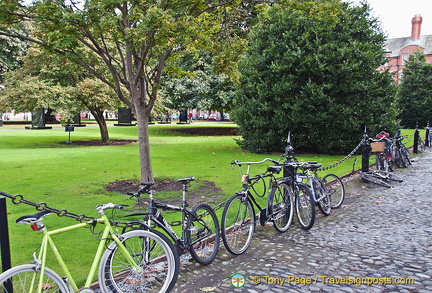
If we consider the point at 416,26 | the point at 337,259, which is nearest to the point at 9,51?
the point at 337,259

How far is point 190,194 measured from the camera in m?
8.38

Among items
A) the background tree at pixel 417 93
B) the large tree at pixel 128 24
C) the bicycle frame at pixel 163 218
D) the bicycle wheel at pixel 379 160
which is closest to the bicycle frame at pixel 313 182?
the bicycle frame at pixel 163 218

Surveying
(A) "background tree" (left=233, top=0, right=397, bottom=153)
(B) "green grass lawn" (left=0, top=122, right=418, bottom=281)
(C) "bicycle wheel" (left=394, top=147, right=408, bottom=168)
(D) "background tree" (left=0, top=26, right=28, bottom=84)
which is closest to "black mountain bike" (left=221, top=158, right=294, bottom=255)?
(B) "green grass lawn" (left=0, top=122, right=418, bottom=281)

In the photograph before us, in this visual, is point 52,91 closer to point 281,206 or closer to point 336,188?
point 336,188

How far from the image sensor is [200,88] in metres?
27.0

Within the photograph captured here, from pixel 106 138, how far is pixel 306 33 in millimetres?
13481

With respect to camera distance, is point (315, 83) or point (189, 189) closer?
point (189, 189)

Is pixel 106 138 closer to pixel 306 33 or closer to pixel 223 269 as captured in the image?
pixel 306 33

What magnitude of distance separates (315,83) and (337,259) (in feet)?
36.5

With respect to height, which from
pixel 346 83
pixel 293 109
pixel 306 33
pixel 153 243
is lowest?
pixel 153 243

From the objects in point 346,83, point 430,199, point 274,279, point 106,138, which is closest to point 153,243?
point 274,279

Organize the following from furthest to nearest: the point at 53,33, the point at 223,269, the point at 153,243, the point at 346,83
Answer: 1. the point at 346,83
2. the point at 53,33
3. the point at 223,269
4. the point at 153,243

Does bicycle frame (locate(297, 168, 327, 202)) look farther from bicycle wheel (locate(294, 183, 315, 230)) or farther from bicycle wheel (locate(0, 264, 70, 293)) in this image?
bicycle wheel (locate(0, 264, 70, 293))

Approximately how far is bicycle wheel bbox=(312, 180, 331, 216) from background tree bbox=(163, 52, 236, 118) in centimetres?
2032
